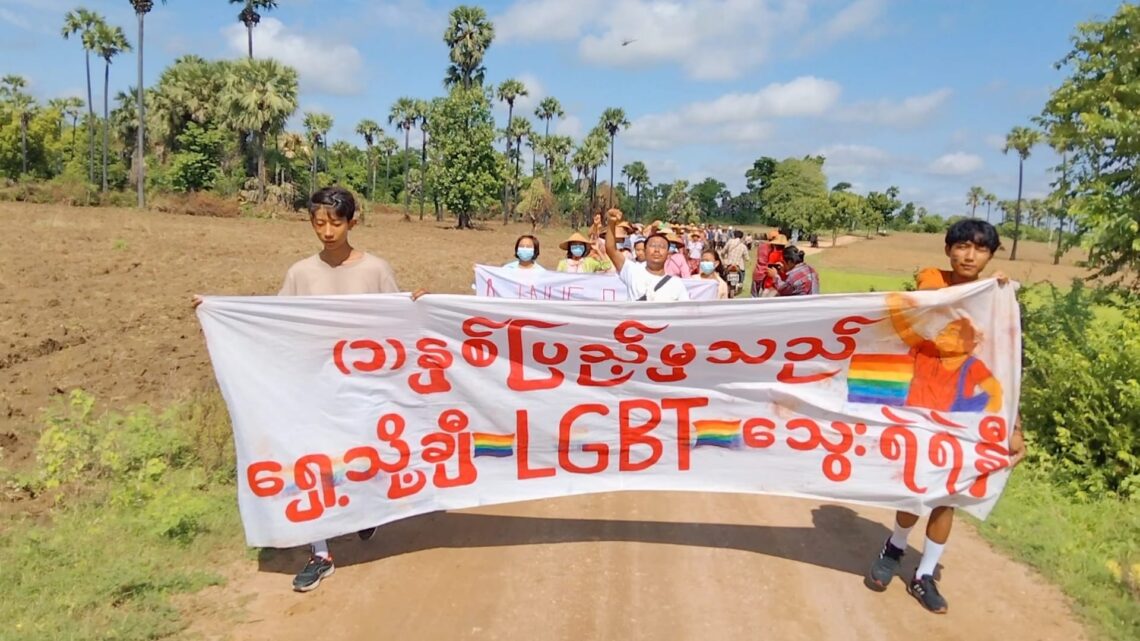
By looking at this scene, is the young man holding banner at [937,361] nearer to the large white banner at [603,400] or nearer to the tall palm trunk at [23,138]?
the large white banner at [603,400]

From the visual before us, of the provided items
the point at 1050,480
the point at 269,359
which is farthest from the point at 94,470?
the point at 1050,480

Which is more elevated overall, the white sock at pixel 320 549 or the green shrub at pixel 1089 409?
the green shrub at pixel 1089 409

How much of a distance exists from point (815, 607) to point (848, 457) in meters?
0.81

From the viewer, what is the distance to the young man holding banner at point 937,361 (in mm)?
3977

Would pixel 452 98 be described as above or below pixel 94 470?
above

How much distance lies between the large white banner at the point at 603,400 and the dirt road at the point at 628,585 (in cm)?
38

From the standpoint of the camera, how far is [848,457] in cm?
426

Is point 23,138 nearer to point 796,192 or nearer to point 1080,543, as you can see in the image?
point 1080,543

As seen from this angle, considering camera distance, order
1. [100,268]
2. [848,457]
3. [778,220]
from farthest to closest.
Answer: [778,220]
[100,268]
[848,457]

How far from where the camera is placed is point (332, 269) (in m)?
4.36

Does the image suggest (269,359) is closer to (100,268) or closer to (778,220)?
(100,268)

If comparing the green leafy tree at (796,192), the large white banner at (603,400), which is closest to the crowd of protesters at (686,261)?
the large white banner at (603,400)

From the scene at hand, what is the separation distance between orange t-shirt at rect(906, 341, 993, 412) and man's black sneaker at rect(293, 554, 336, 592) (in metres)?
3.21

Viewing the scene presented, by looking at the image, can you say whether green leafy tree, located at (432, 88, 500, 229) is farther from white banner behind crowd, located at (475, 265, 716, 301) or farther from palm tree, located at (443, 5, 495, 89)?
white banner behind crowd, located at (475, 265, 716, 301)
